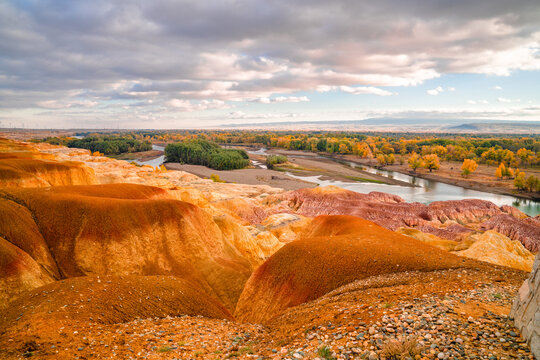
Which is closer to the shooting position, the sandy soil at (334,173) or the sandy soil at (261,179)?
the sandy soil at (261,179)

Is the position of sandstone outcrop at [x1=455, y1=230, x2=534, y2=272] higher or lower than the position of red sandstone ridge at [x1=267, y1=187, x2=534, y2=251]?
higher

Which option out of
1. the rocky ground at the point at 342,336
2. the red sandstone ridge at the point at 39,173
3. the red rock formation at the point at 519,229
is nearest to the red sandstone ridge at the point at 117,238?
the red sandstone ridge at the point at 39,173

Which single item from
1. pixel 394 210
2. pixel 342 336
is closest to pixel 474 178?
pixel 394 210

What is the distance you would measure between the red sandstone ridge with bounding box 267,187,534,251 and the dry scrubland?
2245cm

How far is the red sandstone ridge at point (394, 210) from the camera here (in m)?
60.5

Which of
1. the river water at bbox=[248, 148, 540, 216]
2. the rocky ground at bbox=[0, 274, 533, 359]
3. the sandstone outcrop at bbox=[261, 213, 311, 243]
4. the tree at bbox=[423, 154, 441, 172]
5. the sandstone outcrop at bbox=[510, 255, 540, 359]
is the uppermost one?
the sandstone outcrop at bbox=[510, 255, 540, 359]

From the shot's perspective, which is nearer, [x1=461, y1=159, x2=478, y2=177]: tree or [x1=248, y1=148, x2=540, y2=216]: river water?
[x1=248, y1=148, x2=540, y2=216]: river water

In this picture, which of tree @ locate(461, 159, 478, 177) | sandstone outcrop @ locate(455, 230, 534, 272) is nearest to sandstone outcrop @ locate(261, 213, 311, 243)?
sandstone outcrop @ locate(455, 230, 534, 272)

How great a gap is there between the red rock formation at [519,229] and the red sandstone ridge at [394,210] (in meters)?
1.66

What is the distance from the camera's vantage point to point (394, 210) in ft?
213

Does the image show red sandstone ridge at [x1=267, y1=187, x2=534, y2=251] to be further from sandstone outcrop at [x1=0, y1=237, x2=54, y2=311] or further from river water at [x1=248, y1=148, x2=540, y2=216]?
sandstone outcrop at [x1=0, y1=237, x2=54, y2=311]

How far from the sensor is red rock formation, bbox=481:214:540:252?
48125mm

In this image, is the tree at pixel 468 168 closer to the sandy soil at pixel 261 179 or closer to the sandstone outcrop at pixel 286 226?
the sandy soil at pixel 261 179

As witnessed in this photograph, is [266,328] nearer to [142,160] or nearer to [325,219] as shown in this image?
[325,219]
